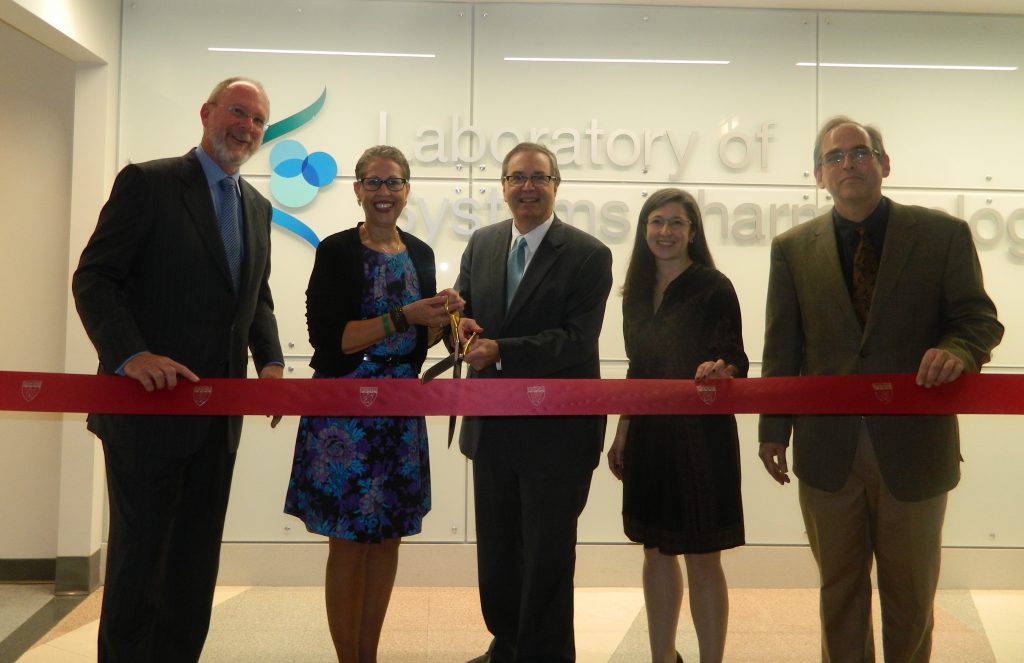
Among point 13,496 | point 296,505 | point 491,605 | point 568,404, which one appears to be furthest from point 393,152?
point 13,496

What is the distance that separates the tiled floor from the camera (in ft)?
11.4

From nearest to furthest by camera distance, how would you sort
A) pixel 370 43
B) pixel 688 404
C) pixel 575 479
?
pixel 688 404, pixel 575 479, pixel 370 43

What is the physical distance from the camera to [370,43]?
4.83m

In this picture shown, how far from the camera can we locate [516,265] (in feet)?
10.2

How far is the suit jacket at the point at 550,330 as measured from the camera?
2.96 metres

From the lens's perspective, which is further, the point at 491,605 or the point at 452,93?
the point at 452,93

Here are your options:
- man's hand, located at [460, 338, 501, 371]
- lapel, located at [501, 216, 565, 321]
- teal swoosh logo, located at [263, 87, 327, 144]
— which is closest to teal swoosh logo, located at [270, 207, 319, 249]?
teal swoosh logo, located at [263, 87, 327, 144]

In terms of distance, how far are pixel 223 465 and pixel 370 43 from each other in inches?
112

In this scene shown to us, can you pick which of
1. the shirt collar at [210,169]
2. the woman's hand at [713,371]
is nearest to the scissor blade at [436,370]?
the woman's hand at [713,371]

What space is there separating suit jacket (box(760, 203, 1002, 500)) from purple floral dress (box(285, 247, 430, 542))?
4.17 feet

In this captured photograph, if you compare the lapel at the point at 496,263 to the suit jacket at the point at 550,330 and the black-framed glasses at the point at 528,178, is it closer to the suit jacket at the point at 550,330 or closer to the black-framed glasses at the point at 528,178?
the suit jacket at the point at 550,330

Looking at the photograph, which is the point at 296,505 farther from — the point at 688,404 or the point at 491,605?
the point at 688,404

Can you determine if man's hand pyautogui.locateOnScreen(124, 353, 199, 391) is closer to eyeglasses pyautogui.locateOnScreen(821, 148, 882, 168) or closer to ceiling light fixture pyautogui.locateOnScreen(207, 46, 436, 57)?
eyeglasses pyautogui.locateOnScreen(821, 148, 882, 168)

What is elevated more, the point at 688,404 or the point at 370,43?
the point at 370,43
